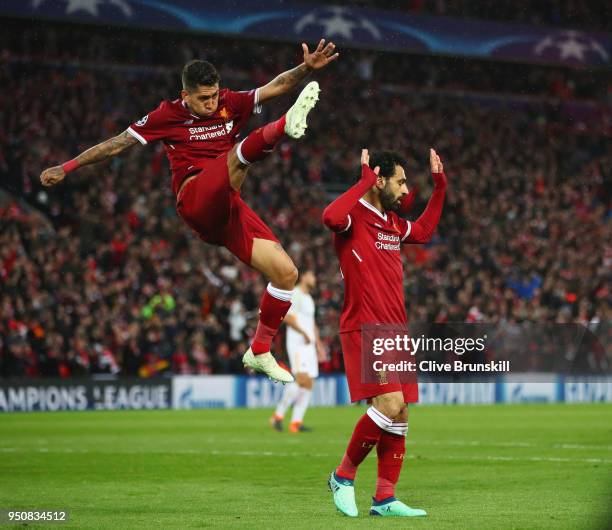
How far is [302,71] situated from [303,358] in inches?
424

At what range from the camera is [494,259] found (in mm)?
31484

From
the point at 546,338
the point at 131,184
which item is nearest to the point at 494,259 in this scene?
the point at 546,338

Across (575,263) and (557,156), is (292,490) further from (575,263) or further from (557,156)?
(557,156)

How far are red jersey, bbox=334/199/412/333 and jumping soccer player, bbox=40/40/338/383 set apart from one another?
432 mm

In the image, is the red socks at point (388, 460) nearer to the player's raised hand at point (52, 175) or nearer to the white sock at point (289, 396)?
the player's raised hand at point (52, 175)

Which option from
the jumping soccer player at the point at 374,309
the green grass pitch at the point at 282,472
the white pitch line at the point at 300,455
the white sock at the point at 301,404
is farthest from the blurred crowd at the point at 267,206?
the jumping soccer player at the point at 374,309

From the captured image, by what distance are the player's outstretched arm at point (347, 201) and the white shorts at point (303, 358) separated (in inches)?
400

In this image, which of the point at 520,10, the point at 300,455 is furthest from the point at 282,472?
the point at 520,10

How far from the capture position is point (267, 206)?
30703 millimetres

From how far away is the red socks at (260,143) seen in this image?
25.5 feet

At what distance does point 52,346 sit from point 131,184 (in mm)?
6559

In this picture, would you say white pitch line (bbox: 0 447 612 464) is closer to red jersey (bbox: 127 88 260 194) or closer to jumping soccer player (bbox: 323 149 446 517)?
jumping soccer player (bbox: 323 149 446 517)

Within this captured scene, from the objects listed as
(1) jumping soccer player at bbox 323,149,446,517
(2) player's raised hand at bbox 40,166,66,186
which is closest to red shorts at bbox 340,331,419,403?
(1) jumping soccer player at bbox 323,149,446,517

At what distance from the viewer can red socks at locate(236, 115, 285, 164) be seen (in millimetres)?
7785
